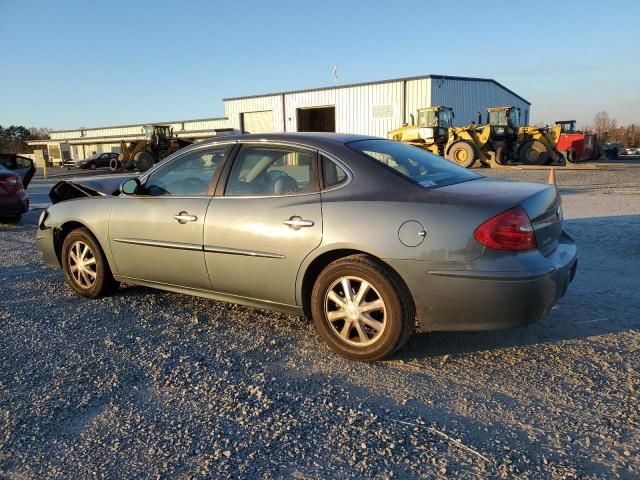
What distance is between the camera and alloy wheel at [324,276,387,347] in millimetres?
3178

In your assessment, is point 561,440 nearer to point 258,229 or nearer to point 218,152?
point 258,229

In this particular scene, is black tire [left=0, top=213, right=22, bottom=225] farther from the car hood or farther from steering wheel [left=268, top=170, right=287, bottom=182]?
steering wheel [left=268, top=170, right=287, bottom=182]

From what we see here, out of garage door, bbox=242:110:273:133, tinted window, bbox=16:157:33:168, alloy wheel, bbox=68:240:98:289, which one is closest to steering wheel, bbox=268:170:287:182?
alloy wheel, bbox=68:240:98:289

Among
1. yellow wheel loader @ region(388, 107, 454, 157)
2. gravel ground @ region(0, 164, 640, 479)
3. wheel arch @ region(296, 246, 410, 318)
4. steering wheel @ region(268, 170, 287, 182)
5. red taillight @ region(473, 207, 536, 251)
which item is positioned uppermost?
yellow wheel loader @ region(388, 107, 454, 157)

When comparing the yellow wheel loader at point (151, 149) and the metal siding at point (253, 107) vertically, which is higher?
the metal siding at point (253, 107)

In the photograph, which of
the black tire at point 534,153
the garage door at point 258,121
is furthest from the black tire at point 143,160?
the black tire at point 534,153

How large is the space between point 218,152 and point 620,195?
11.2m

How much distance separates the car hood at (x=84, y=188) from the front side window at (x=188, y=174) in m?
0.55

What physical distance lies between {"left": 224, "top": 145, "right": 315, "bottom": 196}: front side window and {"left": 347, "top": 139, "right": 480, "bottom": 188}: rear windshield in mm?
381

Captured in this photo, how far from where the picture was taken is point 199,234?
12.6 ft

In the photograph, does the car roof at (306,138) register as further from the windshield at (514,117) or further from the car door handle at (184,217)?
the windshield at (514,117)

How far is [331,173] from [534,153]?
22497 millimetres

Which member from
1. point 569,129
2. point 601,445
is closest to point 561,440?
point 601,445

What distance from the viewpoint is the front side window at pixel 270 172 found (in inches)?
141
